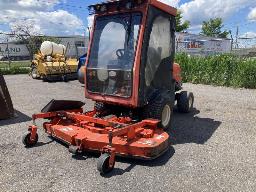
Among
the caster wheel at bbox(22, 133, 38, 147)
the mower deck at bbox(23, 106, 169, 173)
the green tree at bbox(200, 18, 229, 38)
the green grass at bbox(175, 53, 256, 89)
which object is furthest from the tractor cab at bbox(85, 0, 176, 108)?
the green tree at bbox(200, 18, 229, 38)

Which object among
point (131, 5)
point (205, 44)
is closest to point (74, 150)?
point (131, 5)

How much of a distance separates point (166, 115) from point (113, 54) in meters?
1.56

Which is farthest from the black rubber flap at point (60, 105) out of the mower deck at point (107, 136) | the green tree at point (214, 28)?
the green tree at point (214, 28)

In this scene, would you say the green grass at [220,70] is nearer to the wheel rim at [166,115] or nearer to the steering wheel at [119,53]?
the wheel rim at [166,115]

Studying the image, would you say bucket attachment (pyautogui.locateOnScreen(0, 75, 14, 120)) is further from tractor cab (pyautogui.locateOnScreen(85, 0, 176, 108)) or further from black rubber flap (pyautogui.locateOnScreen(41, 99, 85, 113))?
tractor cab (pyautogui.locateOnScreen(85, 0, 176, 108))

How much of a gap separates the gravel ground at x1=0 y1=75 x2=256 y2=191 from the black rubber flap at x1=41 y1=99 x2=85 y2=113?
56 centimetres

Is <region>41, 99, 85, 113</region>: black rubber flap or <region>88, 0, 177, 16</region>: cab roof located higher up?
<region>88, 0, 177, 16</region>: cab roof

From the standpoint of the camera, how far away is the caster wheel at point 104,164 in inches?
171

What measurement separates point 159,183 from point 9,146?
9.60ft

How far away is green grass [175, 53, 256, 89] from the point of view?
524 inches

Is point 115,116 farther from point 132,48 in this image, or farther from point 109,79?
point 132,48

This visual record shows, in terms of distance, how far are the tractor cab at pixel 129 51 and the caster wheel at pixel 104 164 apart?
4.61 feet

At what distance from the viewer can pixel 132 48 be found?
5625 millimetres

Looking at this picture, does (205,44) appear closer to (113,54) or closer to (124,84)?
(113,54)
